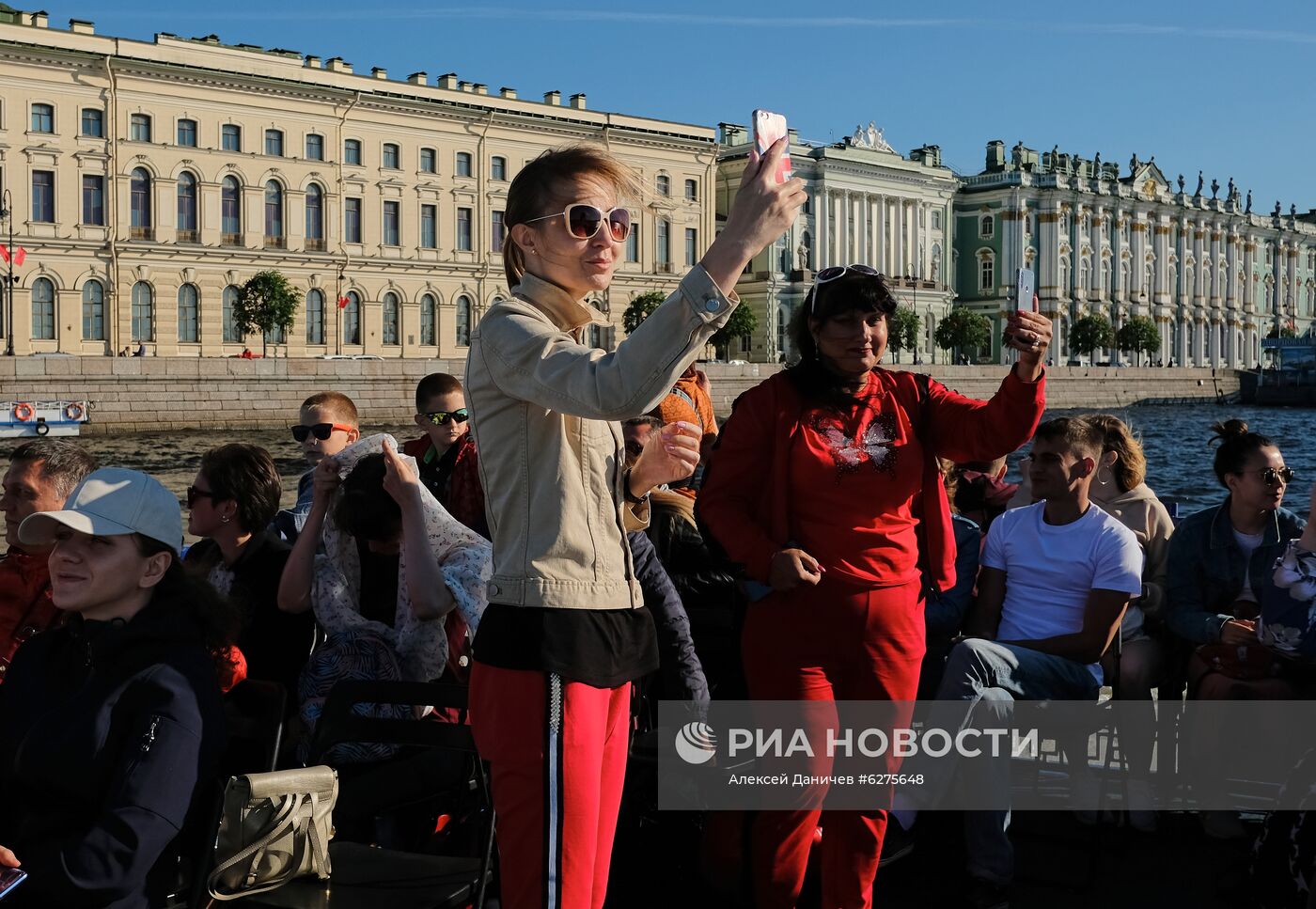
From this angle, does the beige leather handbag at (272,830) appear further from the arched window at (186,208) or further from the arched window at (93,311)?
the arched window at (186,208)

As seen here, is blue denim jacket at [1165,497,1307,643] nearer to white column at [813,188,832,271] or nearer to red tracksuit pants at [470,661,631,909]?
red tracksuit pants at [470,661,631,909]

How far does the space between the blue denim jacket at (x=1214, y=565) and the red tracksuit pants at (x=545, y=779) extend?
2.20 m

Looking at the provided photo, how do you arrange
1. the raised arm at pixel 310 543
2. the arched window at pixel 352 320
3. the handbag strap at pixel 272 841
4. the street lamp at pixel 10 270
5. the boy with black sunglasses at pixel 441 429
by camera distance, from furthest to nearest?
the arched window at pixel 352 320
the street lamp at pixel 10 270
the boy with black sunglasses at pixel 441 429
the raised arm at pixel 310 543
the handbag strap at pixel 272 841

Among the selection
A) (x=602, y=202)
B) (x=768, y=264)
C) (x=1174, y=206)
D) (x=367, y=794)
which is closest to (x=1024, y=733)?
(x=367, y=794)

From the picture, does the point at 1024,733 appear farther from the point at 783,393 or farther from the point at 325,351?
the point at 325,351

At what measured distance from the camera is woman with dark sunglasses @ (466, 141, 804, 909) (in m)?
1.72

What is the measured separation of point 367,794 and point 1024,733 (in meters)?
1.58

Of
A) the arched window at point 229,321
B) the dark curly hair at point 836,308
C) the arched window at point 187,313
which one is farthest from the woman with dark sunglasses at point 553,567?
the arched window at point 229,321

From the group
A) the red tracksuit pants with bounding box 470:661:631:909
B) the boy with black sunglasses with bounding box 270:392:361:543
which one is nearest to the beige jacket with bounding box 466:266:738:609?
the red tracksuit pants with bounding box 470:661:631:909

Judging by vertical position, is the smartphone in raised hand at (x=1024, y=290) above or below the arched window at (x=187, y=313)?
below

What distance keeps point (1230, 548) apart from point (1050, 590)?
607 mm

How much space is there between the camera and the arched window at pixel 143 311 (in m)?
35.6

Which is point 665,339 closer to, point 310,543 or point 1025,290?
point 1025,290

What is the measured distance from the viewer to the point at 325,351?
129ft
